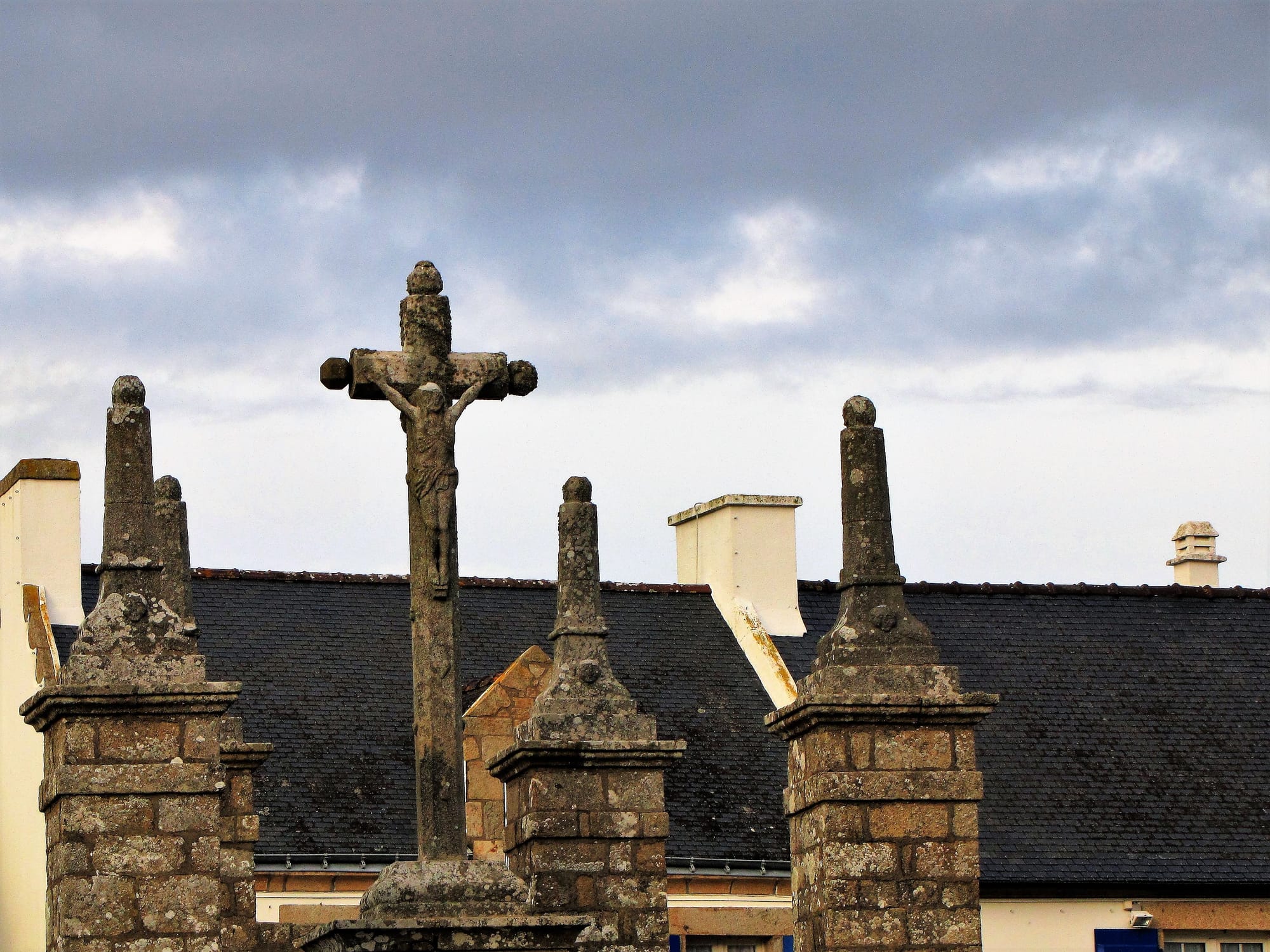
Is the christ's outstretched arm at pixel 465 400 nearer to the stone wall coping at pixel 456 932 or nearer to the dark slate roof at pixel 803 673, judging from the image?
the stone wall coping at pixel 456 932

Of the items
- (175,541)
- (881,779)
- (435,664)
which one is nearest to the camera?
(435,664)

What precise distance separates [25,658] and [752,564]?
7.32m

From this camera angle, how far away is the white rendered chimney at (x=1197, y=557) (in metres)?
29.3

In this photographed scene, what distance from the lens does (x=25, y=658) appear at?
2345cm

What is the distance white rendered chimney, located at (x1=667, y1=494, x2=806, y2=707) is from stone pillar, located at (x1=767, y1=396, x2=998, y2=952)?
45.7 ft

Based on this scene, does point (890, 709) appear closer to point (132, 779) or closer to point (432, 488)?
point (432, 488)

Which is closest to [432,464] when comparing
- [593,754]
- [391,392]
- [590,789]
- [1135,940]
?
[391,392]

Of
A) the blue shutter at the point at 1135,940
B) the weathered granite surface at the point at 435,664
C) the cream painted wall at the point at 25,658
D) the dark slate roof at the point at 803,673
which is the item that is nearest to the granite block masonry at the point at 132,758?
the weathered granite surface at the point at 435,664

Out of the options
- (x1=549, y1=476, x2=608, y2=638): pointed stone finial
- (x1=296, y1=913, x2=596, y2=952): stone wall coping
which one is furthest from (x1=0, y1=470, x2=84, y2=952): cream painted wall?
(x1=296, y1=913, x2=596, y2=952): stone wall coping

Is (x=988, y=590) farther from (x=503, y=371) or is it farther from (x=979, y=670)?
(x=503, y=371)

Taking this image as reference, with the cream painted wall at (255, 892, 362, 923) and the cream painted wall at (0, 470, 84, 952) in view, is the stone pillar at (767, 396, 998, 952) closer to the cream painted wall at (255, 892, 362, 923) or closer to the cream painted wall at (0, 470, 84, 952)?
the cream painted wall at (255, 892, 362, 923)

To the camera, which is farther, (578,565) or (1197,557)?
(1197,557)

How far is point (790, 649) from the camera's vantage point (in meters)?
26.2

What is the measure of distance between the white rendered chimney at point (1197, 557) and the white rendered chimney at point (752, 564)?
4.76 meters
